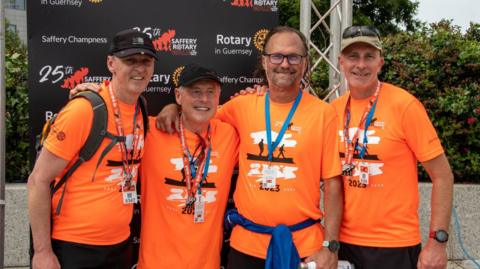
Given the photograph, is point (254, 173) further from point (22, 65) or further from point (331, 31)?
point (22, 65)

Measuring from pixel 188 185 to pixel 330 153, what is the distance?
35.7 inches

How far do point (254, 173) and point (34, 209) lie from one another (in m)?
1.24

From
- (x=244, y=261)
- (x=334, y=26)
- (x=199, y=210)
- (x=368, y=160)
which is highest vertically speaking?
(x=334, y=26)

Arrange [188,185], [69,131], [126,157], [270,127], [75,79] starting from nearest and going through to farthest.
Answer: [69,131]
[126,157]
[270,127]
[188,185]
[75,79]

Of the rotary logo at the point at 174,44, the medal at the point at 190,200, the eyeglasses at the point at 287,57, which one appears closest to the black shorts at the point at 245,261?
the medal at the point at 190,200

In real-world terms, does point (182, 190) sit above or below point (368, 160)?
below

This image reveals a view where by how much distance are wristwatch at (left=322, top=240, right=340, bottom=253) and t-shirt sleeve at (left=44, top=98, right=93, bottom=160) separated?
1.49 metres

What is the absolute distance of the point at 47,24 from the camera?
12.1 ft

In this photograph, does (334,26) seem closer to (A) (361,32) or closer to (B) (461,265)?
(A) (361,32)

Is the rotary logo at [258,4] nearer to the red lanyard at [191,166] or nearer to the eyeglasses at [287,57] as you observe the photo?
the eyeglasses at [287,57]

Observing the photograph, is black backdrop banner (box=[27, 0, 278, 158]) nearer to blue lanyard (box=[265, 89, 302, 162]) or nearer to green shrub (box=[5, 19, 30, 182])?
blue lanyard (box=[265, 89, 302, 162])

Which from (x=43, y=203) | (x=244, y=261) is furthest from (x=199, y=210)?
(x=43, y=203)

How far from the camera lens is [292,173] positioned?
277 cm

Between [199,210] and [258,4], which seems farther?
[258,4]
